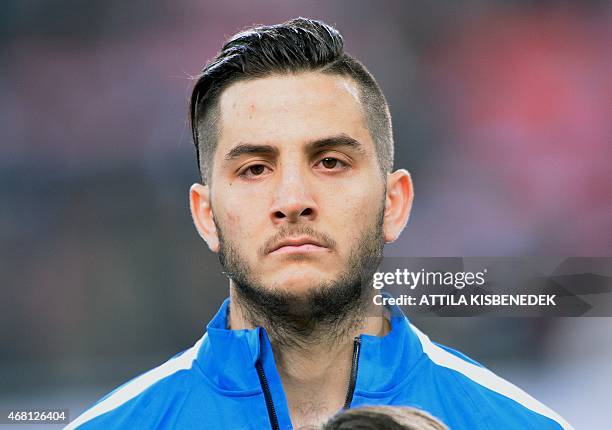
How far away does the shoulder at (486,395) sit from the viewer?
1568mm

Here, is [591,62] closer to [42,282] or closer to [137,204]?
[137,204]

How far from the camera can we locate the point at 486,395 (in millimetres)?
1610

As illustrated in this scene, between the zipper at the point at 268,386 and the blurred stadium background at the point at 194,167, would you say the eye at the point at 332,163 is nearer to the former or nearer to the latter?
the zipper at the point at 268,386

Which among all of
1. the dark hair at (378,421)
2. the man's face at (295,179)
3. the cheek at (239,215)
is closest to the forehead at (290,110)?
the man's face at (295,179)

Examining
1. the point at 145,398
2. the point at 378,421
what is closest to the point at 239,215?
the point at 145,398

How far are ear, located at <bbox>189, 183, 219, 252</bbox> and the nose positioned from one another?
0.20 meters

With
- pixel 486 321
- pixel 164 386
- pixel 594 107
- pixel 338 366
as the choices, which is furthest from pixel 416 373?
pixel 594 107

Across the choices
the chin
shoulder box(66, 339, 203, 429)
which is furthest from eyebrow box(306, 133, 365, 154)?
shoulder box(66, 339, 203, 429)

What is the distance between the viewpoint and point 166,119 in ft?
8.23

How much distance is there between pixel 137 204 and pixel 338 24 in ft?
2.70

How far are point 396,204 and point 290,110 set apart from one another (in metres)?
0.31

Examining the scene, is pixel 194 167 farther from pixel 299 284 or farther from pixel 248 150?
pixel 299 284

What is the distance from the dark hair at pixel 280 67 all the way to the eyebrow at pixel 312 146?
66 millimetres

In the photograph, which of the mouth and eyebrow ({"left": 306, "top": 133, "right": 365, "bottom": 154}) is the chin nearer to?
the mouth
